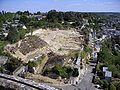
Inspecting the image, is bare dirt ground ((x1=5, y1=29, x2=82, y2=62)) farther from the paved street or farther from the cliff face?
the cliff face

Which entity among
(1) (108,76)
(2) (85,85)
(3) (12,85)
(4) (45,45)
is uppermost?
(3) (12,85)

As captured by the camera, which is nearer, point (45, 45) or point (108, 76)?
point (108, 76)

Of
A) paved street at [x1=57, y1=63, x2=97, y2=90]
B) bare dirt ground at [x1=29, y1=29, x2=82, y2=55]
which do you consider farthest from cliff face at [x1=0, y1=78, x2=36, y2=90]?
bare dirt ground at [x1=29, y1=29, x2=82, y2=55]

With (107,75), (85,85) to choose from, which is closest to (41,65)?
(85,85)

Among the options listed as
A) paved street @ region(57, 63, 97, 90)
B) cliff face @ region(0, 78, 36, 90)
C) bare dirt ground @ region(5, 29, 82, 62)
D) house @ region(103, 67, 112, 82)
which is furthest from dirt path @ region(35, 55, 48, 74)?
cliff face @ region(0, 78, 36, 90)

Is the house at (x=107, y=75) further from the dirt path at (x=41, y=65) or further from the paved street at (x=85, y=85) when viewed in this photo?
the dirt path at (x=41, y=65)

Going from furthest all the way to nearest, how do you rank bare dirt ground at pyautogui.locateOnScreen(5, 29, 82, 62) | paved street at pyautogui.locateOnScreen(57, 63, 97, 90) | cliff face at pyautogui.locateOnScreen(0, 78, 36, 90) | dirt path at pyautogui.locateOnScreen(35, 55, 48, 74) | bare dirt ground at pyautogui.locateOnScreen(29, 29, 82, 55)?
bare dirt ground at pyautogui.locateOnScreen(29, 29, 82, 55) → bare dirt ground at pyautogui.locateOnScreen(5, 29, 82, 62) → dirt path at pyautogui.locateOnScreen(35, 55, 48, 74) → paved street at pyautogui.locateOnScreen(57, 63, 97, 90) → cliff face at pyautogui.locateOnScreen(0, 78, 36, 90)

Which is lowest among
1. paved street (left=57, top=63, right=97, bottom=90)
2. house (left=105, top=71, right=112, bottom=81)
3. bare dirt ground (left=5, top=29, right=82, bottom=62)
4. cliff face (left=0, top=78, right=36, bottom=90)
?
paved street (left=57, top=63, right=97, bottom=90)

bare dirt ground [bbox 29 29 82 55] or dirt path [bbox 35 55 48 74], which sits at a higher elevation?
bare dirt ground [bbox 29 29 82 55]

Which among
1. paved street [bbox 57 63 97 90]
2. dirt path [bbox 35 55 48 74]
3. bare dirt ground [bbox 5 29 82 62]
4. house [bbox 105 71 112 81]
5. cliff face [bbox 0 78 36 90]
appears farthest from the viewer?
bare dirt ground [bbox 5 29 82 62]

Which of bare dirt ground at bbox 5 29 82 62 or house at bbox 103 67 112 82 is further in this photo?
bare dirt ground at bbox 5 29 82 62

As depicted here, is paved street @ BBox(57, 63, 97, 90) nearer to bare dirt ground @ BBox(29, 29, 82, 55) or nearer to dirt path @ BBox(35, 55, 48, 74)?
dirt path @ BBox(35, 55, 48, 74)

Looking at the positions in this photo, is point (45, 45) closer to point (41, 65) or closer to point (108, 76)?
point (41, 65)
